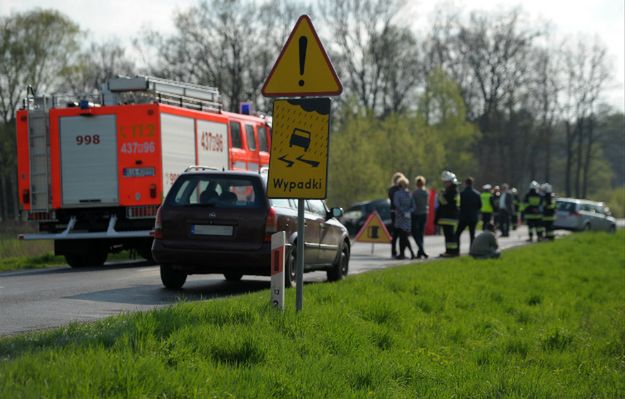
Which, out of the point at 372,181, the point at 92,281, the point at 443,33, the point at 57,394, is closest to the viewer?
the point at 57,394

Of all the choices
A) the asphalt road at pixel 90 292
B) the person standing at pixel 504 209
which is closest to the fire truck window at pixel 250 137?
the asphalt road at pixel 90 292

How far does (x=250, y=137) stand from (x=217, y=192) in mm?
8400

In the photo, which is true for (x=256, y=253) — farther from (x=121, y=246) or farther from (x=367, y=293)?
(x=121, y=246)

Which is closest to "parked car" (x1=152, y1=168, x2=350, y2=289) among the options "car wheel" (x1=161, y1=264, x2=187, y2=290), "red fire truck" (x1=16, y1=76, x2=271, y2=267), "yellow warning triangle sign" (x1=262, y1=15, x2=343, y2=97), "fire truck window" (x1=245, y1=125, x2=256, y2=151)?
"car wheel" (x1=161, y1=264, x2=187, y2=290)

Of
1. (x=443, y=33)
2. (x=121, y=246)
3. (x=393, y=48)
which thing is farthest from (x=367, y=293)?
(x=443, y=33)

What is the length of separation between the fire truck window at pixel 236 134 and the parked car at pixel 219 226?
24.5ft

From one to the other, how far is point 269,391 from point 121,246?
1322 centimetres

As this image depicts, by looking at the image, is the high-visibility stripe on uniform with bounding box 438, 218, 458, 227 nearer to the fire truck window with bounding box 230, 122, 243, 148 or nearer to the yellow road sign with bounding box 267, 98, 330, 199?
→ the fire truck window with bounding box 230, 122, 243, 148

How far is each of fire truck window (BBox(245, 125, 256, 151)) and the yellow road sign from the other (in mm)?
12272

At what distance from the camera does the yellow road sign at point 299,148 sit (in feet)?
26.7

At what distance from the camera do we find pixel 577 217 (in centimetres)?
4197

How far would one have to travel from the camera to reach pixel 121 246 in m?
18.5

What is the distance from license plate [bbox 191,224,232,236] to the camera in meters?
12.0

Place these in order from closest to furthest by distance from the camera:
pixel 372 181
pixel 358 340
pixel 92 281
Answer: pixel 358 340, pixel 92 281, pixel 372 181
